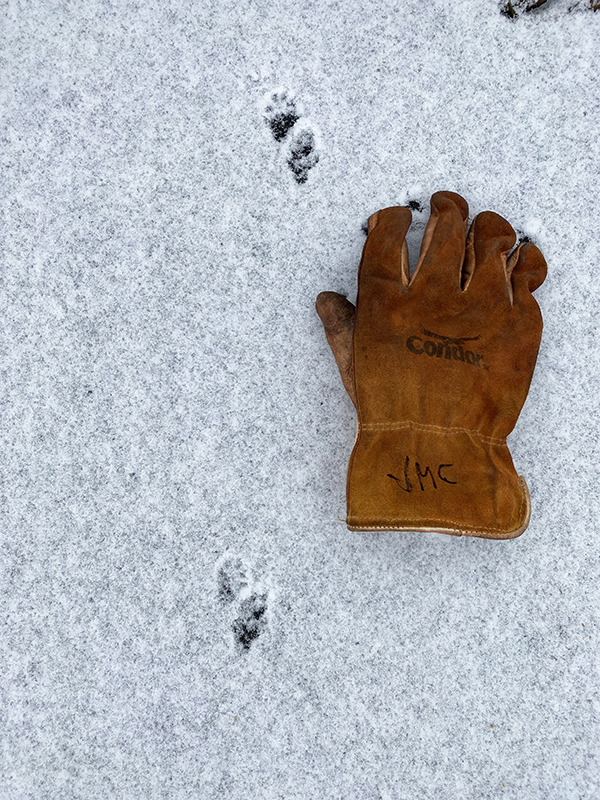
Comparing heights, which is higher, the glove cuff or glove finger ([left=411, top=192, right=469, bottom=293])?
glove finger ([left=411, top=192, right=469, bottom=293])

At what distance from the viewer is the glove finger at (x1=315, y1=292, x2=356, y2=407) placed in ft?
3.24

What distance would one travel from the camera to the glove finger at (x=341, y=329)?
988mm

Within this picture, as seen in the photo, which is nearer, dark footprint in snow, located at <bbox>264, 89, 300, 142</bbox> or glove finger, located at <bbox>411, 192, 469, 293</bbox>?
glove finger, located at <bbox>411, 192, 469, 293</bbox>

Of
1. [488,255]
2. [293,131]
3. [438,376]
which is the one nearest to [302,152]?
[293,131]

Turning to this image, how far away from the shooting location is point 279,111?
42.4 inches

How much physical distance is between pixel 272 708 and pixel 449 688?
0.36 meters

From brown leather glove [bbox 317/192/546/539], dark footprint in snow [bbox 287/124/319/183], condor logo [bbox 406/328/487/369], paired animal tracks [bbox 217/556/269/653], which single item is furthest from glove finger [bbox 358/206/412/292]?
paired animal tracks [bbox 217/556/269/653]

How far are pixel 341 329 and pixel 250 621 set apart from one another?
0.62 metres

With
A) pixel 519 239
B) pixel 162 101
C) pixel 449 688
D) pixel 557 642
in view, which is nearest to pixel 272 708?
pixel 449 688

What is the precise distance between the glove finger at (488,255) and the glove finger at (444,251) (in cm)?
3

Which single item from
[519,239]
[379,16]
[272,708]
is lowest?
[272,708]

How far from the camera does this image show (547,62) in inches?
43.0

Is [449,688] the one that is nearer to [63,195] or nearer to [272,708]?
[272,708]

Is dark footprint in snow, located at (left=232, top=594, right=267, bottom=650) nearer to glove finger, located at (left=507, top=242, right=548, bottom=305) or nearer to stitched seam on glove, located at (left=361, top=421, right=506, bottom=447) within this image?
stitched seam on glove, located at (left=361, top=421, right=506, bottom=447)
